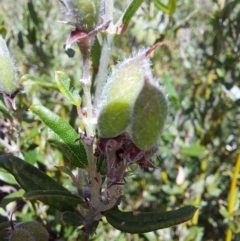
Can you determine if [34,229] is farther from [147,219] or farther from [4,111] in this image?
[4,111]

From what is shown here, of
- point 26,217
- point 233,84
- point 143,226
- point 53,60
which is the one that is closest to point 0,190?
point 26,217

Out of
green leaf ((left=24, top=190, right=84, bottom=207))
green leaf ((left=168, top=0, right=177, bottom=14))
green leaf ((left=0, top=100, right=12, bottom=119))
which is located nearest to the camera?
green leaf ((left=24, top=190, right=84, bottom=207))

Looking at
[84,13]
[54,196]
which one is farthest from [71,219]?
[84,13]

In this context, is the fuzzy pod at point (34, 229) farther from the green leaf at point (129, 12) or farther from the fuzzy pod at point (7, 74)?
the green leaf at point (129, 12)

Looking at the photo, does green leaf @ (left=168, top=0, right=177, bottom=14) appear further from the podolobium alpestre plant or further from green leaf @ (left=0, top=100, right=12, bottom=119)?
green leaf @ (left=0, top=100, right=12, bottom=119)

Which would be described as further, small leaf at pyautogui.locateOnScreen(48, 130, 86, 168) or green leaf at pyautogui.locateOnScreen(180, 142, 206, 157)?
green leaf at pyautogui.locateOnScreen(180, 142, 206, 157)

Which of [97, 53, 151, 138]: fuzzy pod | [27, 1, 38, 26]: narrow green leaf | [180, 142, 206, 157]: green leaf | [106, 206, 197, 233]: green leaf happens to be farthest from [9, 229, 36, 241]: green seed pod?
[27, 1, 38, 26]: narrow green leaf
